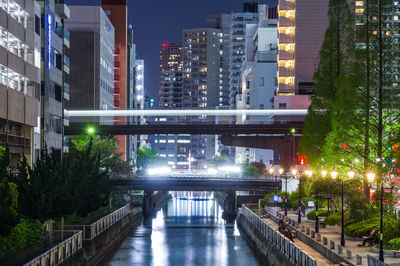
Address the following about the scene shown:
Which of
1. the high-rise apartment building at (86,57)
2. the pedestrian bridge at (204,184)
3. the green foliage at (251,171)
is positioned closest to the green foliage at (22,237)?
the pedestrian bridge at (204,184)

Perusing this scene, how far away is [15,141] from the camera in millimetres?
64875

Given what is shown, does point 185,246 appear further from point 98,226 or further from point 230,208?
point 230,208

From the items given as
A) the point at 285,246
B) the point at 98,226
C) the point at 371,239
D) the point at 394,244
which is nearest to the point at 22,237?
the point at 285,246

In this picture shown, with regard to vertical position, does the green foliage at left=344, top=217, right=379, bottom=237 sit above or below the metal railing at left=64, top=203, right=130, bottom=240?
above

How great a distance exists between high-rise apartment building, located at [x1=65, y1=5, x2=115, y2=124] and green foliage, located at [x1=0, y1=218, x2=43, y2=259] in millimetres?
97162

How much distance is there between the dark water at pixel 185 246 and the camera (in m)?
61.5

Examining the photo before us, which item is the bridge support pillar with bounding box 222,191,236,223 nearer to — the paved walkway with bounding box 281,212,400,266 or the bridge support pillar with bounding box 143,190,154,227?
the bridge support pillar with bounding box 143,190,154,227

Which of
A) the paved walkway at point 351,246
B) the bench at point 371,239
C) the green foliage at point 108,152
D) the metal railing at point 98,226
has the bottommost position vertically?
the metal railing at point 98,226

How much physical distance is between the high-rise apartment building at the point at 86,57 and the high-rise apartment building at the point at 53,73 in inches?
1994

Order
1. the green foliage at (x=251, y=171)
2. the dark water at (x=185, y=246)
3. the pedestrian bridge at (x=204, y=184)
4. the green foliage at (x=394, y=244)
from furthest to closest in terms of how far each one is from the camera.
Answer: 1. the green foliage at (x=251, y=171)
2. the pedestrian bridge at (x=204, y=184)
3. the dark water at (x=185, y=246)
4. the green foliage at (x=394, y=244)

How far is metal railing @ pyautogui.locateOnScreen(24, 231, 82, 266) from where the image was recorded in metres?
35.9

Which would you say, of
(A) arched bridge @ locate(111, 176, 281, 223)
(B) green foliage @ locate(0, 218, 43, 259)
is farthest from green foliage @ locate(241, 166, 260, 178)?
(B) green foliage @ locate(0, 218, 43, 259)

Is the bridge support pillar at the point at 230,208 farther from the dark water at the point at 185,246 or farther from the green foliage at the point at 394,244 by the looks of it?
the green foliage at the point at 394,244

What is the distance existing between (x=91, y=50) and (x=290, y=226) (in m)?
93.4
